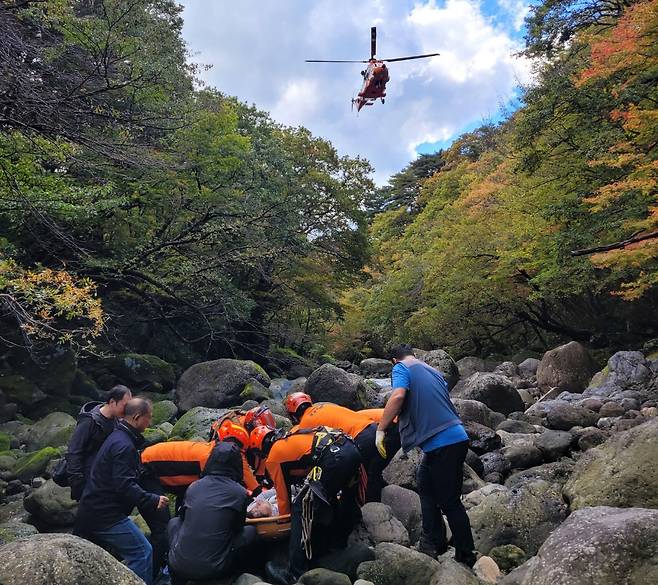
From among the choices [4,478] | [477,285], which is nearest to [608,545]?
[4,478]

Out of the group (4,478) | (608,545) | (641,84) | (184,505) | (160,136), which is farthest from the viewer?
(160,136)

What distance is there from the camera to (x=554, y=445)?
26.8 ft

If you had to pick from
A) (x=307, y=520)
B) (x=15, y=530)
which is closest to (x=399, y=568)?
(x=307, y=520)

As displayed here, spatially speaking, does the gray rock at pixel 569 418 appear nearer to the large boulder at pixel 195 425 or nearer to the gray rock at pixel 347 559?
the large boulder at pixel 195 425

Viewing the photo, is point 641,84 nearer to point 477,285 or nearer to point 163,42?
point 477,285

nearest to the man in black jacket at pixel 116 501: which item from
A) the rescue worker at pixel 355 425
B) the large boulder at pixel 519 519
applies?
the rescue worker at pixel 355 425

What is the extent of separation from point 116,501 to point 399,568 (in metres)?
2.28

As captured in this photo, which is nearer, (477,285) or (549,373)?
(549,373)

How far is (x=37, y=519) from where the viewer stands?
641 centimetres

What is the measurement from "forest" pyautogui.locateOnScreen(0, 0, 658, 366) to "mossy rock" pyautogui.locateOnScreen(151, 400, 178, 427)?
2184mm

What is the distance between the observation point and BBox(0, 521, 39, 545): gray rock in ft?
19.1

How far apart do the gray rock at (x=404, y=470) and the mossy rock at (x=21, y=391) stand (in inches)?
373

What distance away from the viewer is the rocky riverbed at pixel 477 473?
116 inches

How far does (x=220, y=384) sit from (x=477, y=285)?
1265 cm
